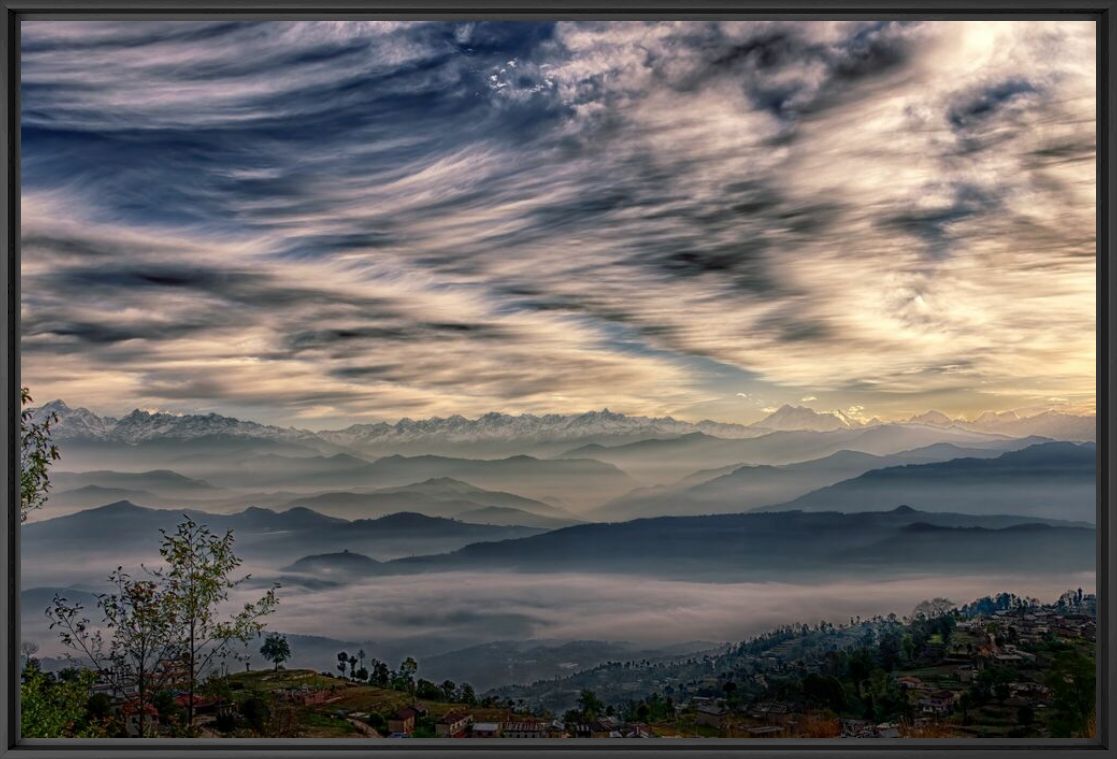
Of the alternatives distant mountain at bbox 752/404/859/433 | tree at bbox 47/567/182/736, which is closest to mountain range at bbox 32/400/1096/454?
distant mountain at bbox 752/404/859/433

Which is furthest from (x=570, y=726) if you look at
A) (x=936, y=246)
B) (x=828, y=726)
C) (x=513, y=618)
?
(x=936, y=246)

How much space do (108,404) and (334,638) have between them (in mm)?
738

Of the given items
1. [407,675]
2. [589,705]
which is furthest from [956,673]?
[407,675]

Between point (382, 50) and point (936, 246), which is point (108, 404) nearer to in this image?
point (382, 50)

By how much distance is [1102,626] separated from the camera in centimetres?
179

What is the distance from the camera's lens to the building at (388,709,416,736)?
195 centimetres

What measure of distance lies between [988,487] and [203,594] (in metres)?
1.80

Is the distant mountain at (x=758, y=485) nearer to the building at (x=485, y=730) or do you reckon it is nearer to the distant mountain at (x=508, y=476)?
the distant mountain at (x=508, y=476)

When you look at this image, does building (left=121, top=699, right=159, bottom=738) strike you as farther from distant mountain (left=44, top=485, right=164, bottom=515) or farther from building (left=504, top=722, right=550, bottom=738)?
building (left=504, top=722, right=550, bottom=738)

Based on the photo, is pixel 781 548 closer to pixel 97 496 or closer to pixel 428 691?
pixel 428 691

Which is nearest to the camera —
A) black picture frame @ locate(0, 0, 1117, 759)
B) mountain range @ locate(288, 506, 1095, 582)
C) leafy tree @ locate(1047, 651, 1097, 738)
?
black picture frame @ locate(0, 0, 1117, 759)

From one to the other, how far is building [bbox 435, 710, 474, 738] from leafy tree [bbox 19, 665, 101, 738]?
743 millimetres

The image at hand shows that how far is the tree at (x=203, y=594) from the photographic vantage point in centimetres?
199

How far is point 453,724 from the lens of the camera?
1950 mm
